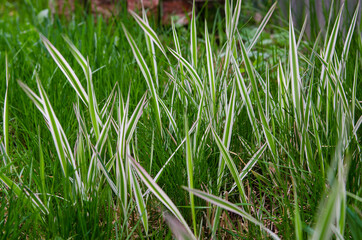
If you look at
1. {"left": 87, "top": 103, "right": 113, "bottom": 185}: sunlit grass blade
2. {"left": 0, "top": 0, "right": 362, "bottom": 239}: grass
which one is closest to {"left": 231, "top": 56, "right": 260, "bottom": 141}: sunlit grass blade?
{"left": 0, "top": 0, "right": 362, "bottom": 239}: grass

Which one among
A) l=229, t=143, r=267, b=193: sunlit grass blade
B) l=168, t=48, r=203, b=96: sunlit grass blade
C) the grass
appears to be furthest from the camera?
l=168, t=48, r=203, b=96: sunlit grass blade

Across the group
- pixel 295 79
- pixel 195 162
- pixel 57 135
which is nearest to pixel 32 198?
pixel 57 135

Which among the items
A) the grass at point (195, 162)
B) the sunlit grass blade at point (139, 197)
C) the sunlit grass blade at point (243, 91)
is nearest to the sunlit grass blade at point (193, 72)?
the grass at point (195, 162)

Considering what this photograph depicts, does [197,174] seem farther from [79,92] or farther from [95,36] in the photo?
[95,36]

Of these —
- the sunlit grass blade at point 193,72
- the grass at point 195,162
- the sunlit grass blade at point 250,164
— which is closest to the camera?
the grass at point 195,162

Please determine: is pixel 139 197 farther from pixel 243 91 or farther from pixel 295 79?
pixel 295 79

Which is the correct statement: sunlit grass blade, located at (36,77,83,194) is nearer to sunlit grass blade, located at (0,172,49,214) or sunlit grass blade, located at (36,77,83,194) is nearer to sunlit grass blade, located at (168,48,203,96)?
sunlit grass blade, located at (0,172,49,214)

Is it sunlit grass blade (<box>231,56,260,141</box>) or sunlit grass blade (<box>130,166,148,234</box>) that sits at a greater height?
sunlit grass blade (<box>231,56,260,141</box>)

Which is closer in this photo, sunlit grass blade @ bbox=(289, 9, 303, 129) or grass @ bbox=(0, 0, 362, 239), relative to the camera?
grass @ bbox=(0, 0, 362, 239)

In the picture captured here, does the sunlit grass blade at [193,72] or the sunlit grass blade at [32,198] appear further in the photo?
the sunlit grass blade at [193,72]

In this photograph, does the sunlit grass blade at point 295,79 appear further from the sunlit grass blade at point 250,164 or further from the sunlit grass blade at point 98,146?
the sunlit grass blade at point 98,146

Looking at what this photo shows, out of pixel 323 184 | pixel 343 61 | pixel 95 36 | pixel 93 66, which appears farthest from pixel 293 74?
pixel 95 36

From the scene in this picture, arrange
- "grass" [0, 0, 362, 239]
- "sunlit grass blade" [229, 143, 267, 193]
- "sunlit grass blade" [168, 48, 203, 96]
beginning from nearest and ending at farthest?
"grass" [0, 0, 362, 239]
"sunlit grass blade" [229, 143, 267, 193]
"sunlit grass blade" [168, 48, 203, 96]

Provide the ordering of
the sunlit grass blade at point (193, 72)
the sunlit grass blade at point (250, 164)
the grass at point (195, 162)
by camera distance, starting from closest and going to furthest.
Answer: the grass at point (195, 162) < the sunlit grass blade at point (250, 164) < the sunlit grass blade at point (193, 72)
